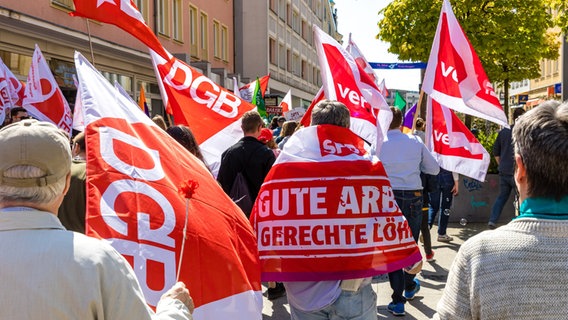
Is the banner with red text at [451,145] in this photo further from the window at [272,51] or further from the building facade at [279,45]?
the window at [272,51]

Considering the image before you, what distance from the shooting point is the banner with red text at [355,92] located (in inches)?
254

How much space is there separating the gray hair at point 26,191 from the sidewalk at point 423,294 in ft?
14.8

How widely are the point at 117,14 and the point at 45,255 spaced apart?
4382mm

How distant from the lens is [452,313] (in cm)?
208

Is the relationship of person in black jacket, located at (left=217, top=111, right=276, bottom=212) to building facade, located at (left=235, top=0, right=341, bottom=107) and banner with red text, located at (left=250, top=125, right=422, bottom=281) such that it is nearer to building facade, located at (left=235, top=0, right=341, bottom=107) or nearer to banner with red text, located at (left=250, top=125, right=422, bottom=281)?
banner with red text, located at (left=250, top=125, right=422, bottom=281)

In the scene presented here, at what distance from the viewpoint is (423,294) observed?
275 inches

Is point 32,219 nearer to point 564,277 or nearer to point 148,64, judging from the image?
point 564,277

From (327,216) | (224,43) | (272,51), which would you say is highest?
(272,51)

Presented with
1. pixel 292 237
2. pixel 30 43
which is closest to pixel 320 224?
pixel 292 237

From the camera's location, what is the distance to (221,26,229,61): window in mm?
30266

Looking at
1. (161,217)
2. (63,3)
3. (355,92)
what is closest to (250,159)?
(355,92)

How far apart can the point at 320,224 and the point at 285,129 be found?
5.96m

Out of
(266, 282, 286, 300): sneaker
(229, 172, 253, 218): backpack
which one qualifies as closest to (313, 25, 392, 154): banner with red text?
(229, 172, 253, 218): backpack

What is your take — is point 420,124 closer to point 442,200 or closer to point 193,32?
point 442,200
